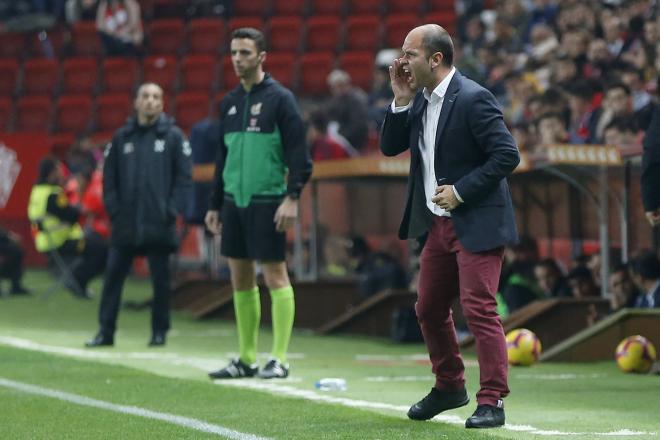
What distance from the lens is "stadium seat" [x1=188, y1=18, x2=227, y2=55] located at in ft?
89.6

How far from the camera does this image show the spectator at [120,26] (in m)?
26.9

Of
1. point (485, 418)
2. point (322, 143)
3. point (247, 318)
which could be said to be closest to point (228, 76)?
point (322, 143)

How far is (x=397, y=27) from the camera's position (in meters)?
26.2

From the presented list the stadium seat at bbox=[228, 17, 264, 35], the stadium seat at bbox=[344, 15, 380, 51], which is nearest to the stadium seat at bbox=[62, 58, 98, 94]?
the stadium seat at bbox=[228, 17, 264, 35]

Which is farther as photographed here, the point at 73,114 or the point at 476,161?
the point at 73,114

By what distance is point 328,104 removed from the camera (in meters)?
21.1

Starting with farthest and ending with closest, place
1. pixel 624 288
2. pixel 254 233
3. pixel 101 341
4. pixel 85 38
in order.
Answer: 1. pixel 85 38
2. pixel 101 341
3. pixel 624 288
4. pixel 254 233

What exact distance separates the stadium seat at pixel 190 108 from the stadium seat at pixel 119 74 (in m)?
1.62

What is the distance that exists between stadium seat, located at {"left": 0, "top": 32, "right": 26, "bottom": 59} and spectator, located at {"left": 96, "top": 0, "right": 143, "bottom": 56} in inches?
63.0

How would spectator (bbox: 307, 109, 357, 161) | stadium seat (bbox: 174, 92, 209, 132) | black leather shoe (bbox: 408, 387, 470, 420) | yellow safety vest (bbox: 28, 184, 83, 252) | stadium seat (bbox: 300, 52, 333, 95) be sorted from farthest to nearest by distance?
stadium seat (bbox: 300, 52, 333, 95) < stadium seat (bbox: 174, 92, 209, 132) < yellow safety vest (bbox: 28, 184, 83, 252) < spectator (bbox: 307, 109, 357, 161) < black leather shoe (bbox: 408, 387, 470, 420)

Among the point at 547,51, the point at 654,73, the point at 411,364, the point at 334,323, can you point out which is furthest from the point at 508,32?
the point at 411,364

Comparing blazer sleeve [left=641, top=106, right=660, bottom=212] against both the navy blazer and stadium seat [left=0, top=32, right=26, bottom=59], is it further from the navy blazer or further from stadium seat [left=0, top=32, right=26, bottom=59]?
stadium seat [left=0, top=32, right=26, bottom=59]

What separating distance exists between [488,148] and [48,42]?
21.5 m

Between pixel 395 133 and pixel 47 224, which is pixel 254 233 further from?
pixel 47 224
